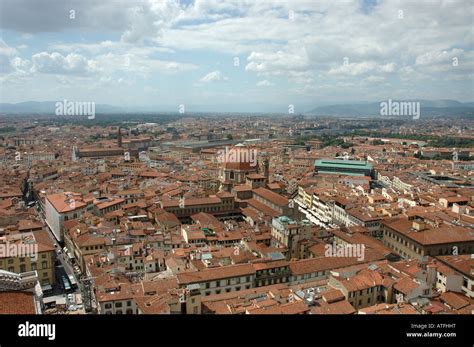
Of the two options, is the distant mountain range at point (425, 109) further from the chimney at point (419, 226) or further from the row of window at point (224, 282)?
the row of window at point (224, 282)

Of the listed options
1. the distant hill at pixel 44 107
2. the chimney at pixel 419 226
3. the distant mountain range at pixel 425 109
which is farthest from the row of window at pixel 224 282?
the distant mountain range at pixel 425 109

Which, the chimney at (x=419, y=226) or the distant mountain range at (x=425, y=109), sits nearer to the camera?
the chimney at (x=419, y=226)

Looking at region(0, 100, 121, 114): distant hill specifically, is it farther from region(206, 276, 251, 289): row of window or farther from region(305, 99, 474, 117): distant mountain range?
region(305, 99, 474, 117): distant mountain range

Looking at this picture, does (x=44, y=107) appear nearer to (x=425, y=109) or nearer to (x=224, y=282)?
(x=224, y=282)

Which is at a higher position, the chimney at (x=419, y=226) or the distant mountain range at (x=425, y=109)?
the distant mountain range at (x=425, y=109)

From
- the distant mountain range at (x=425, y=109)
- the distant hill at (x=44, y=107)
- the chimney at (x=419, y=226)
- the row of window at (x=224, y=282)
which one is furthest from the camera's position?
the distant mountain range at (x=425, y=109)

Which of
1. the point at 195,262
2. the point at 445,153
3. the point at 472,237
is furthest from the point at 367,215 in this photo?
the point at 445,153

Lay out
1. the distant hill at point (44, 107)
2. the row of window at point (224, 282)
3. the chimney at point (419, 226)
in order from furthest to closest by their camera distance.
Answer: the distant hill at point (44, 107)
the chimney at point (419, 226)
the row of window at point (224, 282)

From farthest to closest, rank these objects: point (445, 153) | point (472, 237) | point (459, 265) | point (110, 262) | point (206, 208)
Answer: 1. point (445, 153)
2. point (206, 208)
3. point (472, 237)
4. point (110, 262)
5. point (459, 265)
